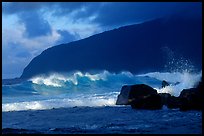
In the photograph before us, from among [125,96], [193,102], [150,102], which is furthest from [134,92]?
[193,102]

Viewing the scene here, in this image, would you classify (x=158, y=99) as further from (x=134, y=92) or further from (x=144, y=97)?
(x=134, y=92)

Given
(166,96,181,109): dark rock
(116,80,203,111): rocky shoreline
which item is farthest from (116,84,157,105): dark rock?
(166,96,181,109): dark rock

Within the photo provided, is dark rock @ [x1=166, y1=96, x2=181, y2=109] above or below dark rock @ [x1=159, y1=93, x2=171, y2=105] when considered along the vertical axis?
below

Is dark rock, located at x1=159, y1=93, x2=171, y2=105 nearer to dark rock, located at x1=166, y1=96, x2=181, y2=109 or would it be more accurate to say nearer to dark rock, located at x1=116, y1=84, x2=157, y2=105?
dark rock, located at x1=166, y1=96, x2=181, y2=109

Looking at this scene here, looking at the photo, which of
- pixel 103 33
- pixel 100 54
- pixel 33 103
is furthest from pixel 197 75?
pixel 103 33

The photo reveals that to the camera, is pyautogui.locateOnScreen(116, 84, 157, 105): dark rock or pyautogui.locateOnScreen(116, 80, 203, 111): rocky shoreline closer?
pyautogui.locateOnScreen(116, 80, 203, 111): rocky shoreline

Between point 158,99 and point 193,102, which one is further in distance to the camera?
point 158,99

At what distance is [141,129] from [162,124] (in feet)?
6.37

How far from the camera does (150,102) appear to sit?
84.1ft

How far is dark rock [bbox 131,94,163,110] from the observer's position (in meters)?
25.5

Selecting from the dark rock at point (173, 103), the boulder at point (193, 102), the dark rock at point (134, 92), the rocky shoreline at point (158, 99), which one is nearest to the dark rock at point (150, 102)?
the rocky shoreline at point (158, 99)

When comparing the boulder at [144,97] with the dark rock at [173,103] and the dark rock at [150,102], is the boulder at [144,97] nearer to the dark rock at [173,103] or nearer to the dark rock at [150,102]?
the dark rock at [150,102]

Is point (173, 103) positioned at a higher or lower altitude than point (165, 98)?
lower

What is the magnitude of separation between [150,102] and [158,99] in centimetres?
66
